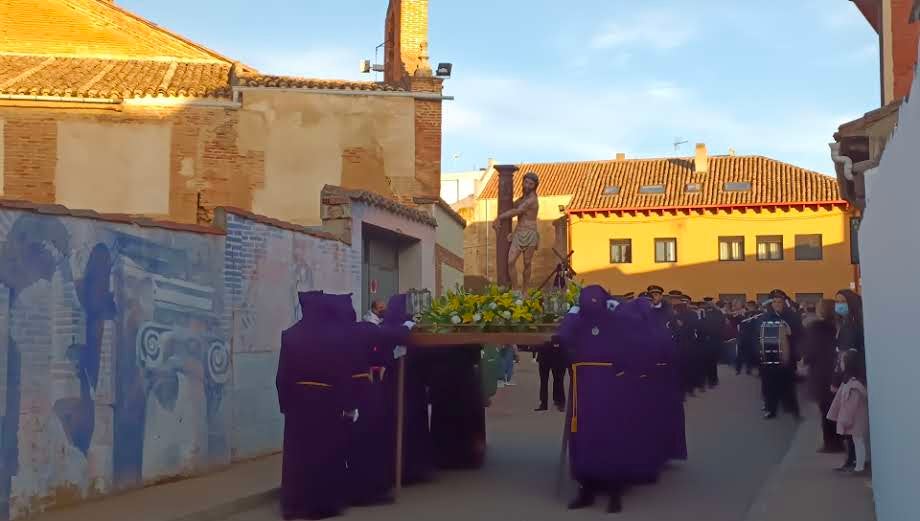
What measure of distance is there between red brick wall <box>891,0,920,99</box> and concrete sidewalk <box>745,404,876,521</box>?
11154 millimetres

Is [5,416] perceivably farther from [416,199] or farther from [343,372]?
[416,199]

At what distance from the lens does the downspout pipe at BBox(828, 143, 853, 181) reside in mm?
15391

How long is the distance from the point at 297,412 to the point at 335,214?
20.8ft

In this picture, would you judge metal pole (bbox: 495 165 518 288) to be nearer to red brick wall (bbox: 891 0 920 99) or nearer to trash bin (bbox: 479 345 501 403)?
trash bin (bbox: 479 345 501 403)

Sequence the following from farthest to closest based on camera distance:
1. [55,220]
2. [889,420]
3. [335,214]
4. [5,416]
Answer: [335,214], [55,220], [5,416], [889,420]

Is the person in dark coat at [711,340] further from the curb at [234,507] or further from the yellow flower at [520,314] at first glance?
the curb at [234,507]

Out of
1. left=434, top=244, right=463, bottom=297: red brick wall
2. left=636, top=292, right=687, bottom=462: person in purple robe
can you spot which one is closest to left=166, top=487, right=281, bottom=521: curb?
left=636, top=292, right=687, bottom=462: person in purple robe

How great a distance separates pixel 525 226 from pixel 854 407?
4.43m

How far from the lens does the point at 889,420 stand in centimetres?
564

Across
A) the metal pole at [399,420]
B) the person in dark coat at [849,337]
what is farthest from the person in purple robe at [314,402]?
the person in dark coat at [849,337]

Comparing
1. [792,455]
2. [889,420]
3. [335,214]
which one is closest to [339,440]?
[889,420]

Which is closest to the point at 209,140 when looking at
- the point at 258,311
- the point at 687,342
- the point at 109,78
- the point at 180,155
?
the point at 180,155

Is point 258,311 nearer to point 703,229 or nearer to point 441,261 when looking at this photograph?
point 441,261

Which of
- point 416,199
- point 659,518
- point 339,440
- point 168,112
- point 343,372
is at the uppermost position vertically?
point 168,112
